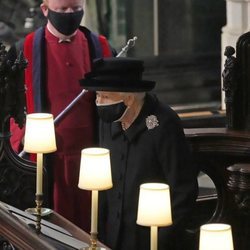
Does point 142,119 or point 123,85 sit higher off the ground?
point 123,85

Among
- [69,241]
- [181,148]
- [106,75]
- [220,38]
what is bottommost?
[69,241]

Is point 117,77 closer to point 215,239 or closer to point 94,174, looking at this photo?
point 94,174

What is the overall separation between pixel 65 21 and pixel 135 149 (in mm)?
885

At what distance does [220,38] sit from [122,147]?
23.2 feet

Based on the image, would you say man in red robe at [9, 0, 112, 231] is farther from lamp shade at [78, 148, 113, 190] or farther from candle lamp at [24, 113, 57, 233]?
lamp shade at [78, 148, 113, 190]

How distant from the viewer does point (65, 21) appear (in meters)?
5.69

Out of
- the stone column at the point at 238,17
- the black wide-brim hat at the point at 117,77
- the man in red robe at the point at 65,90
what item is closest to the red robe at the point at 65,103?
the man in red robe at the point at 65,90

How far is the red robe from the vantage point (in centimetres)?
570

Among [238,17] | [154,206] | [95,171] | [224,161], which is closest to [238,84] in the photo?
[224,161]

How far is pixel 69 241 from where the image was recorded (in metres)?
4.41

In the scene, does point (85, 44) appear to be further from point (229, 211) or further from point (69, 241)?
point (69, 241)

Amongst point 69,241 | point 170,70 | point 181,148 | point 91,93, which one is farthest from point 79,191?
point 170,70

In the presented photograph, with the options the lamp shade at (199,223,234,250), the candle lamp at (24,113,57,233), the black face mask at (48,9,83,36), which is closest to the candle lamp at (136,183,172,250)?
the lamp shade at (199,223,234,250)

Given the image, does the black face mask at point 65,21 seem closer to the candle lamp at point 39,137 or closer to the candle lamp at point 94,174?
the candle lamp at point 39,137
